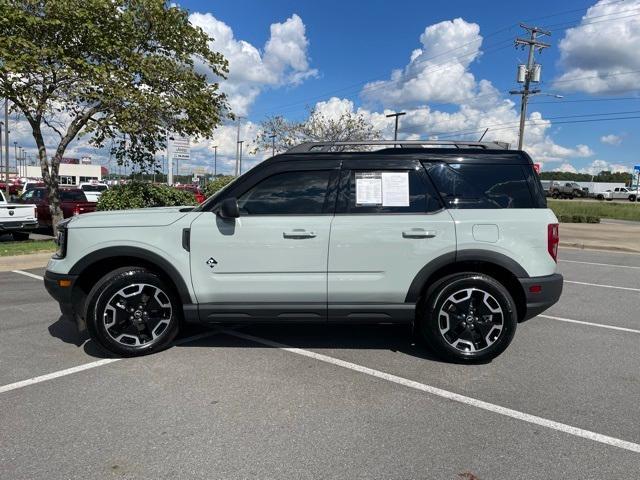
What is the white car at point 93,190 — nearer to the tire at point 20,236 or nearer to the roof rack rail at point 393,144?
the tire at point 20,236

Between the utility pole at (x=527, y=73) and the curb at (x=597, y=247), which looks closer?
the curb at (x=597, y=247)

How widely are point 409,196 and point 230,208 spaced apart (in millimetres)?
1579

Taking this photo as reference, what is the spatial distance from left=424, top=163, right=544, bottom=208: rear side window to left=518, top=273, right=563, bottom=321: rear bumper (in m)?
0.66

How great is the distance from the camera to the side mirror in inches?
160

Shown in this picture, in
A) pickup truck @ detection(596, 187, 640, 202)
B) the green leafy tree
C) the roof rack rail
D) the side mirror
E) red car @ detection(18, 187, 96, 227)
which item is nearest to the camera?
the side mirror

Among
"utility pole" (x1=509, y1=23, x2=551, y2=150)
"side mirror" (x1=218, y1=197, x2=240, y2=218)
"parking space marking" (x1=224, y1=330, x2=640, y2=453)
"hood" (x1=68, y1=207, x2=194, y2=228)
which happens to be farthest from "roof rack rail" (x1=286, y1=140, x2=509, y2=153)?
"utility pole" (x1=509, y1=23, x2=551, y2=150)

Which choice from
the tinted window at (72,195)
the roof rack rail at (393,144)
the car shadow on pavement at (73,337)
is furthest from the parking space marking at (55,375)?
the tinted window at (72,195)

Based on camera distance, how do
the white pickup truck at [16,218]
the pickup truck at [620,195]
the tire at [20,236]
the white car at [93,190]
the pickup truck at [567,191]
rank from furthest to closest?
the pickup truck at [567,191], the pickup truck at [620,195], the white car at [93,190], the tire at [20,236], the white pickup truck at [16,218]

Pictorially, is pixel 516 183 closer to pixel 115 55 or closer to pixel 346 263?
pixel 346 263

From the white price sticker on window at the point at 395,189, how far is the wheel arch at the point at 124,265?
6.40 feet

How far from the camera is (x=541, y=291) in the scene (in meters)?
4.25

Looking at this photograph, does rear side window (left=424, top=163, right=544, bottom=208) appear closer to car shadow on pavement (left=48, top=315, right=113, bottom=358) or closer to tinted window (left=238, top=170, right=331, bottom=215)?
tinted window (left=238, top=170, right=331, bottom=215)

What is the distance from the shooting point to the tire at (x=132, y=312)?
4207 mm

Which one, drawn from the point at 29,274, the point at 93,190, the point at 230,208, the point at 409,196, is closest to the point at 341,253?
the point at 409,196
